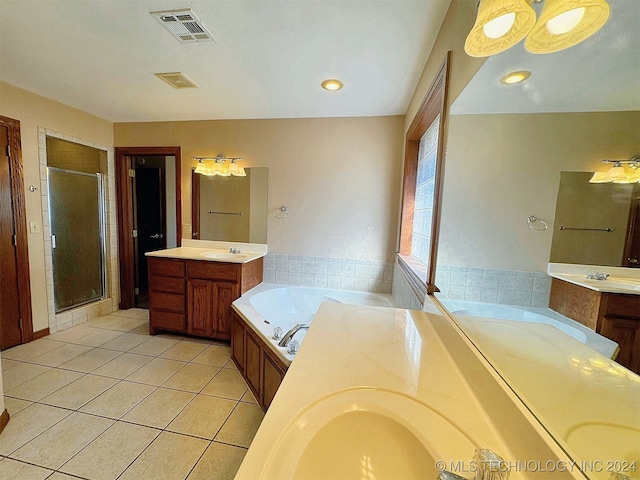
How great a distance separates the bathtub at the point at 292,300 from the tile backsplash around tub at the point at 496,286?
146 centimetres

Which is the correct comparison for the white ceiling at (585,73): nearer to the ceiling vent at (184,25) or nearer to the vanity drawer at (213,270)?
the ceiling vent at (184,25)

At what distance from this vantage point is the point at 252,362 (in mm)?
1973

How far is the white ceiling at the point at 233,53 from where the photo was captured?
1430 mm

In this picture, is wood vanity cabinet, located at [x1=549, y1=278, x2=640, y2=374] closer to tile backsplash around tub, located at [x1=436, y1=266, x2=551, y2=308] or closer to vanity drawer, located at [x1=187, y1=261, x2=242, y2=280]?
tile backsplash around tub, located at [x1=436, y1=266, x2=551, y2=308]

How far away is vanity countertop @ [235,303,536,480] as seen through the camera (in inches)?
23.0

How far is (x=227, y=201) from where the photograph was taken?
321 centimetres

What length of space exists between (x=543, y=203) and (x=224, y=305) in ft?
8.55

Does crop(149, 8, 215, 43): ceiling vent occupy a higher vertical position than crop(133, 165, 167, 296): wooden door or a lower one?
higher

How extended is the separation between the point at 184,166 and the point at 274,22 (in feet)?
7.48

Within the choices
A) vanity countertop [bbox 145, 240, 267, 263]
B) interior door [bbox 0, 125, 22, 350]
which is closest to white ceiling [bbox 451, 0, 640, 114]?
vanity countertop [bbox 145, 240, 267, 263]

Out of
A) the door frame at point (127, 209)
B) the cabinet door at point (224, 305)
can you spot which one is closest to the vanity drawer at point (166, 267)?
the cabinet door at point (224, 305)

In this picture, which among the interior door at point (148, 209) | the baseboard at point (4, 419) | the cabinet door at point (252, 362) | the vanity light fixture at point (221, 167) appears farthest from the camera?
the interior door at point (148, 209)

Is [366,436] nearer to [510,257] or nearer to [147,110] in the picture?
[510,257]

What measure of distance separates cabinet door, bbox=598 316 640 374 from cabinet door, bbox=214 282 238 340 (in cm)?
256
